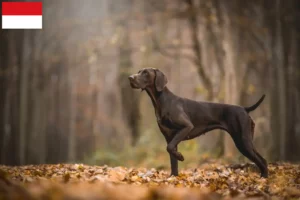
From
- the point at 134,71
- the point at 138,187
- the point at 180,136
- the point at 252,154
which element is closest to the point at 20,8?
the point at 134,71

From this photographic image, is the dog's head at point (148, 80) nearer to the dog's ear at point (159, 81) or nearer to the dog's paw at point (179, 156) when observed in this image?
the dog's ear at point (159, 81)

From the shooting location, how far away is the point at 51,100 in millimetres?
19812

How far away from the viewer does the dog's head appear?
242 inches

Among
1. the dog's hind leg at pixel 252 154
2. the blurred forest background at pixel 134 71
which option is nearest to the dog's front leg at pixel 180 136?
the dog's hind leg at pixel 252 154

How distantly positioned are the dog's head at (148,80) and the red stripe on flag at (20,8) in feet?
24.6

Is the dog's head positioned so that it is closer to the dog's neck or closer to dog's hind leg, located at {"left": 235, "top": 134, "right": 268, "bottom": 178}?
the dog's neck

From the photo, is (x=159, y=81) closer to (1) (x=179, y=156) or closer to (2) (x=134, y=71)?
(1) (x=179, y=156)

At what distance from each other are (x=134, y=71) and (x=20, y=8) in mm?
5905

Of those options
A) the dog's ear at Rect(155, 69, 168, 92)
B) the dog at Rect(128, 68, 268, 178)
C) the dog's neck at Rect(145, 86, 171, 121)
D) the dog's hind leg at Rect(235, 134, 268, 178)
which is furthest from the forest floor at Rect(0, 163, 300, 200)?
the dog's ear at Rect(155, 69, 168, 92)

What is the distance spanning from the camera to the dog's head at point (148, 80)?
20.1 feet

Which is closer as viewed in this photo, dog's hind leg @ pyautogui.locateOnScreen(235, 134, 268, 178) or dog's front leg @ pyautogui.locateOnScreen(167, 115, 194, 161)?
dog's front leg @ pyautogui.locateOnScreen(167, 115, 194, 161)

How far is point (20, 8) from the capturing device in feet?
40.8

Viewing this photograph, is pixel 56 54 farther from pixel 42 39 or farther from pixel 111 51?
pixel 111 51

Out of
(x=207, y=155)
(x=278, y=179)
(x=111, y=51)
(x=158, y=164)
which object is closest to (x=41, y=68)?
(x=111, y=51)
